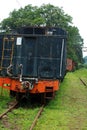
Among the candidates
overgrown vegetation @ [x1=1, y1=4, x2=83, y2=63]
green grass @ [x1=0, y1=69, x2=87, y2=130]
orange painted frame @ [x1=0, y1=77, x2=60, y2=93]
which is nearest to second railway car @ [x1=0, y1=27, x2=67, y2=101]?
orange painted frame @ [x1=0, y1=77, x2=60, y2=93]

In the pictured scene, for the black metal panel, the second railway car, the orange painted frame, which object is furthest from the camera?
the black metal panel

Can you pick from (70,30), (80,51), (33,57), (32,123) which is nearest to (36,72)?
(33,57)

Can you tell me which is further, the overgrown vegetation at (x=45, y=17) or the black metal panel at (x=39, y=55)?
the overgrown vegetation at (x=45, y=17)

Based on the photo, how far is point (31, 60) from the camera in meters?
14.4

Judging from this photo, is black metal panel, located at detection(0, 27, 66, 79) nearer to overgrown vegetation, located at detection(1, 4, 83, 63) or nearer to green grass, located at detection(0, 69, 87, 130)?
green grass, located at detection(0, 69, 87, 130)

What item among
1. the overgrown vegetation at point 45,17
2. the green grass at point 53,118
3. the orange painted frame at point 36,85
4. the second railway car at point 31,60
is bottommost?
the green grass at point 53,118

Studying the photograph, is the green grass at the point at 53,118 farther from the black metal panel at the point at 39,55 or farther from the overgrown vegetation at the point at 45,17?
the overgrown vegetation at the point at 45,17

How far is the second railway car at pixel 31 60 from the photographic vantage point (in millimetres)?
13859

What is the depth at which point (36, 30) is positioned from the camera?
15914 mm

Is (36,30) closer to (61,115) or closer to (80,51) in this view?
(61,115)

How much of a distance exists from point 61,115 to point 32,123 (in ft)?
6.48

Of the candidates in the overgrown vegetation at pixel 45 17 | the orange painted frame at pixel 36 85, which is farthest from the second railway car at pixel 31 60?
the overgrown vegetation at pixel 45 17

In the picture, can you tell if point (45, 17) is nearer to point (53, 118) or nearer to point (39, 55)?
point (39, 55)

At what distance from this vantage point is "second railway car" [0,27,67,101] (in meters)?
13.9
